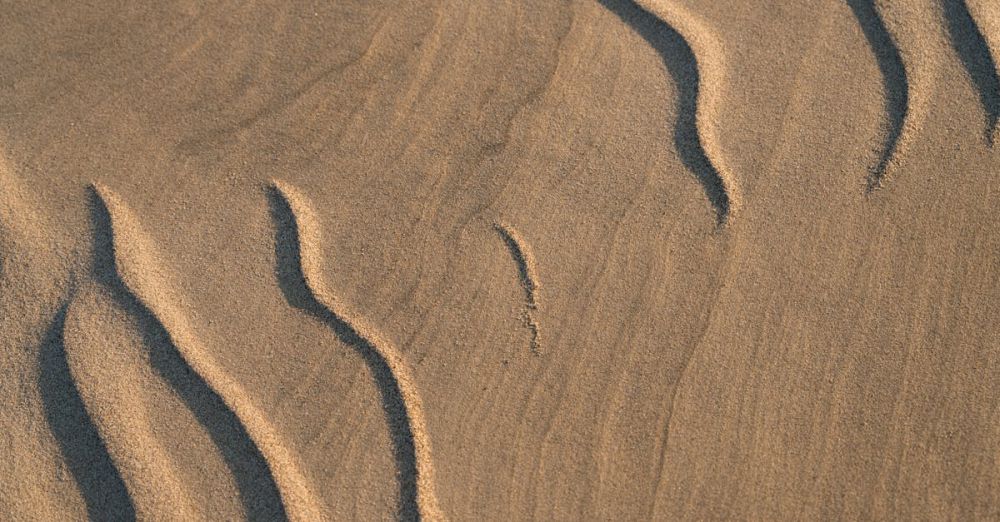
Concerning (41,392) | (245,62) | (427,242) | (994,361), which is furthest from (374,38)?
(994,361)

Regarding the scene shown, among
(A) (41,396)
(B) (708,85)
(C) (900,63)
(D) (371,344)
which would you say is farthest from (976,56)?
(A) (41,396)

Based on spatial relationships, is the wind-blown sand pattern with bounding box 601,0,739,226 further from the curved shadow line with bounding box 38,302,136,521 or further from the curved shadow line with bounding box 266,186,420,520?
the curved shadow line with bounding box 38,302,136,521

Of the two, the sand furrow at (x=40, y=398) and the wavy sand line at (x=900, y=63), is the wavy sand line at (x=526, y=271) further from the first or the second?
the sand furrow at (x=40, y=398)

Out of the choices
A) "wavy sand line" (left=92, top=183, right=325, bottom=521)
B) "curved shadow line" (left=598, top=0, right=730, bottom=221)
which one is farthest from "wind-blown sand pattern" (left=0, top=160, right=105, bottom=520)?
"curved shadow line" (left=598, top=0, right=730, bottom=221)

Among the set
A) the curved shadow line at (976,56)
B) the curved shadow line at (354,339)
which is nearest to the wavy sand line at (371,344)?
the curved shadow line at (354,339)

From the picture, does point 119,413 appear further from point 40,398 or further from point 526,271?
point 526,271

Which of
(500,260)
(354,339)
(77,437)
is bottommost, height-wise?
(77,437)
